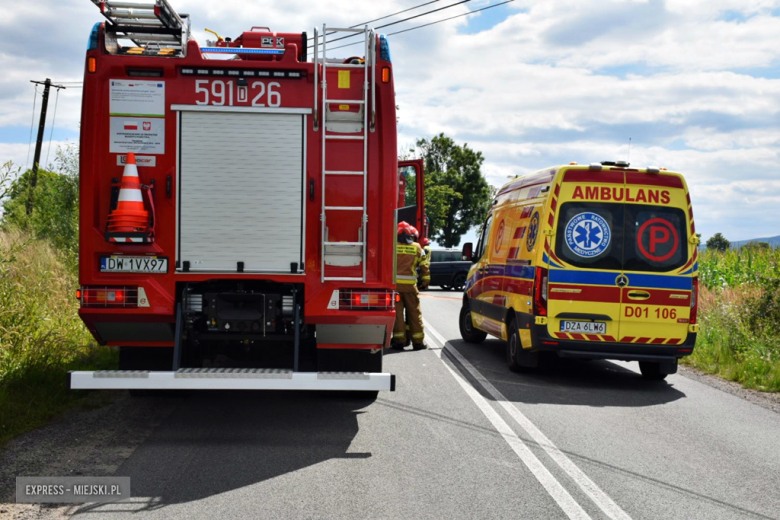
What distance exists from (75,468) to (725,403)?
659cm

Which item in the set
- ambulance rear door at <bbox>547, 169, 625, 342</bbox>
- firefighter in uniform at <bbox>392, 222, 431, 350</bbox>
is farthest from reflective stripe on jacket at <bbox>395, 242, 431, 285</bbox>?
ambulance rear door at <bbox>547, 169, 625, 342</bbox>

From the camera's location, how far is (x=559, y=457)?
18.9 ft

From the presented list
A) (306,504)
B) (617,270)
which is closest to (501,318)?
(617,270)

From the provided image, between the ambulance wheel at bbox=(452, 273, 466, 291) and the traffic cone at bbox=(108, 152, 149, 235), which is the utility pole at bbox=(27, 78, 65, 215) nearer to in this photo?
the ambulance wheel at bbox=(452, 273, 466, 291)

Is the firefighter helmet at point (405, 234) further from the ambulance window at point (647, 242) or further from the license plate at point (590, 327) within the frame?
the ambulance window at point (647, 242)

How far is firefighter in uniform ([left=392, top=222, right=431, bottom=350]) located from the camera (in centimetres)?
1148

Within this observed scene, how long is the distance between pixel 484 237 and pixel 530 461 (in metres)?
6.88

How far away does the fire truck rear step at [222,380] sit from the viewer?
5.59m

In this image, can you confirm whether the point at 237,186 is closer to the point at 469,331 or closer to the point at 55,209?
the point at 469,331

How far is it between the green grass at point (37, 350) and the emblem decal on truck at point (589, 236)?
219 inches

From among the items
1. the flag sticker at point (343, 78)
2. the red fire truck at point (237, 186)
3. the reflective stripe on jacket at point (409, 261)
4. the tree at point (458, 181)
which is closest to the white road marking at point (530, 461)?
the red fire truck at point (237, 186)

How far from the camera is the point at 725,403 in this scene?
8.34 meters

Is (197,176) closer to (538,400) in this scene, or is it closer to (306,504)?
(306,504)

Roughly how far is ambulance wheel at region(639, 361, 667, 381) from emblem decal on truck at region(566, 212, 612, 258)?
1.79 metres
